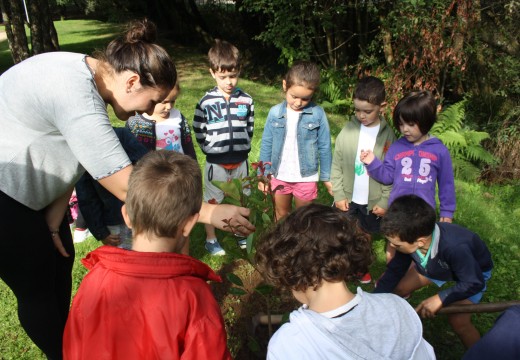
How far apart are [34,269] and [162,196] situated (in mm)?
925

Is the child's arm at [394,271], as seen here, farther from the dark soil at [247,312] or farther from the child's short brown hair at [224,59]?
the child's short brown hair at [224,59]

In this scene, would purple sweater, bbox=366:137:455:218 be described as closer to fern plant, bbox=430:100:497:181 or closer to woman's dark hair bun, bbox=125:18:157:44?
woman's dark hair bun, bbox=125:18:157:44

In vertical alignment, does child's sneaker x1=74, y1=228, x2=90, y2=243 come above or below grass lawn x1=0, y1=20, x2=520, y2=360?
above

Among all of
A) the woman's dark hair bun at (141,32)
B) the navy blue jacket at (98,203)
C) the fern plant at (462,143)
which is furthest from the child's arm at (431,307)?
the fern plant at (462,143)

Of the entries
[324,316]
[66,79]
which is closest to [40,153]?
[66,79]

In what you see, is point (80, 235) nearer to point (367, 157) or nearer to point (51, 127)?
point (51, 127)

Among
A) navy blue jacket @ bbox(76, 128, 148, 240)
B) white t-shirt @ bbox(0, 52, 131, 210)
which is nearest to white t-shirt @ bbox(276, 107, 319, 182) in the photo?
navy blue jacket @ bbox(76, 128, 148, 240)

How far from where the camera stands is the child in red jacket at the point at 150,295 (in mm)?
1367

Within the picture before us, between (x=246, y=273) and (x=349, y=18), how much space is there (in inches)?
268

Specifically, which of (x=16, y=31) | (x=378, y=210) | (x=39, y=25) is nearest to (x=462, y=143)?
(x=378, y=210)

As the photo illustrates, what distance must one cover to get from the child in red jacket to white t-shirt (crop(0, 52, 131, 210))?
0.26 metres

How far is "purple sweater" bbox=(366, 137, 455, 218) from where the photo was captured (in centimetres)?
291

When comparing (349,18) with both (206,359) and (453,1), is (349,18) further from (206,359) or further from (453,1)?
(206,359)

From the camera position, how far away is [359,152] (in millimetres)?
3303
